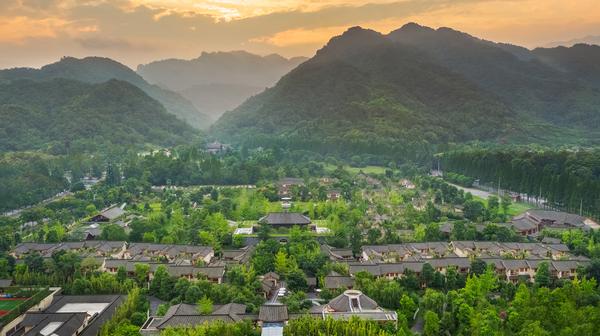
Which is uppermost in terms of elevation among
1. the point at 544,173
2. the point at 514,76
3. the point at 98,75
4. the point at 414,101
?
the point at 98,75

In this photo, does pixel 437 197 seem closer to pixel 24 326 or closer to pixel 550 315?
pixel 550 315

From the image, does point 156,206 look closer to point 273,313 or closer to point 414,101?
point 273,313

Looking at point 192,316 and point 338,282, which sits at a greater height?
point 192,316

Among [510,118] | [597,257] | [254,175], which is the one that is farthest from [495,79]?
[597,257]

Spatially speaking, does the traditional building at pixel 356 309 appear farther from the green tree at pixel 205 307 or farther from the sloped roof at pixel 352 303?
the green tree at pixel 205 307

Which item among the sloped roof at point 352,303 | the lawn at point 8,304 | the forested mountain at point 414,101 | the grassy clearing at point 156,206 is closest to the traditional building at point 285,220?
the grassy clearing at point 156,206

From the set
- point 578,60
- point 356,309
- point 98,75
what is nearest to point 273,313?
point 356,309
